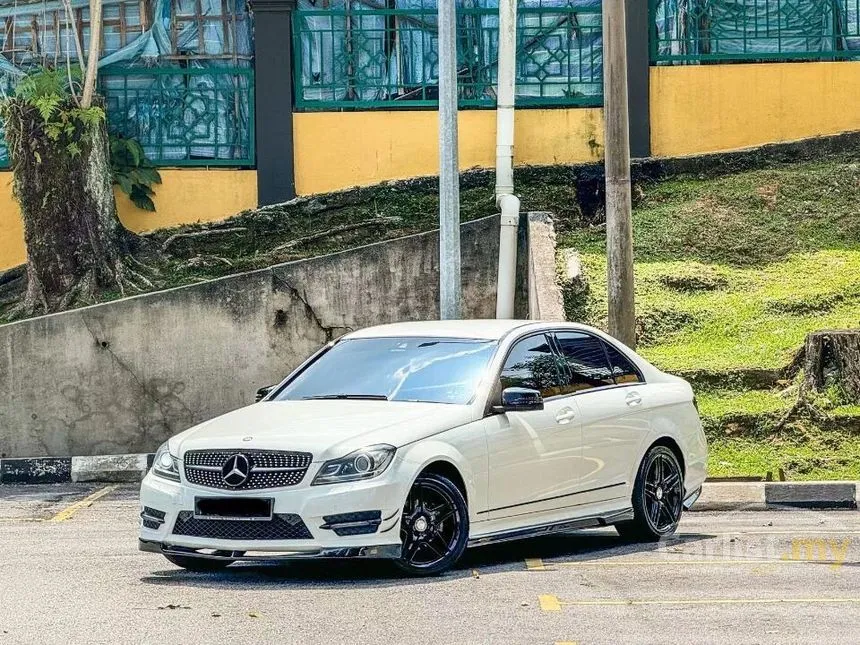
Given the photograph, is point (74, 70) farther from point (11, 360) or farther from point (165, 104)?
point (11, 360)

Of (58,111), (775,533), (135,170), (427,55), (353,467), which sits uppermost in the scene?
(427,55)

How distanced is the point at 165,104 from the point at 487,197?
436 centimetres

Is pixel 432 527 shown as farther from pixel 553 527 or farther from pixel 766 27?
pixel 766 27

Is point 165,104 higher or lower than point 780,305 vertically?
higher

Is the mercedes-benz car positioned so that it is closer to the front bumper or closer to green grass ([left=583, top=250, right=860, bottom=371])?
the front bumper

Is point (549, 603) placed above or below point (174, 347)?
below

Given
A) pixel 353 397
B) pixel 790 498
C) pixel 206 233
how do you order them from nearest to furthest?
pixel 353 397
pixel 790 498
pixel 206 233

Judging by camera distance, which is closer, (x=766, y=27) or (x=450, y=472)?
(x=450, y=472)

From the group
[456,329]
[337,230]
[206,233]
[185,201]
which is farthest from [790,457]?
[185,201]

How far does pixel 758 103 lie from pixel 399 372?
41.5 feet

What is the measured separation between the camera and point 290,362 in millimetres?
17875

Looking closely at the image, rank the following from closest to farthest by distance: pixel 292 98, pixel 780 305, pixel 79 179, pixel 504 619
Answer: pixel 504 619, pixel 780 305, pixel 79 179, pixel 292 98

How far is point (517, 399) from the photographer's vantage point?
31.2ft

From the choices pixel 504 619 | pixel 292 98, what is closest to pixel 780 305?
pixel 292 98
